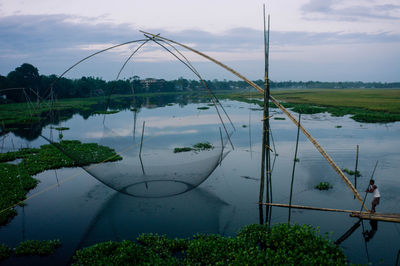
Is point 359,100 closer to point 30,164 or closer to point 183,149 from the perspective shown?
point 183,149

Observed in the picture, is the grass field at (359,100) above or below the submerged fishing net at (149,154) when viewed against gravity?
above

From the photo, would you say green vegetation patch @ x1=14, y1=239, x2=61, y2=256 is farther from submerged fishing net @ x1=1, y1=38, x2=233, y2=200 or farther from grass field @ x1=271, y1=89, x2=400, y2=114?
grass field @ x1=271, y1=89, x2=400, y2=114

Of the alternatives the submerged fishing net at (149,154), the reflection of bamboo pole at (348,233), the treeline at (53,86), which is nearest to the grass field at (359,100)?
the treeline at (53,86)

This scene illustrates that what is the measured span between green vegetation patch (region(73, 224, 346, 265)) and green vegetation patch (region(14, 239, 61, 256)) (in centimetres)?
82

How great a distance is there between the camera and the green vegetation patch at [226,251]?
18.1ft

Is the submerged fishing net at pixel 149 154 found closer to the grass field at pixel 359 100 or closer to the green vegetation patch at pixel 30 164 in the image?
the green vegetation patch at pixel 30 164

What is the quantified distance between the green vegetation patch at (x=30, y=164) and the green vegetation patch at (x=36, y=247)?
4.99 feet

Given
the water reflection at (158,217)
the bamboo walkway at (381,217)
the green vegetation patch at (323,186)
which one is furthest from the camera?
the green vegetation patch at (323,186)

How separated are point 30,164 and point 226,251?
36.1 ft

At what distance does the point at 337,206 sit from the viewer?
8.71m

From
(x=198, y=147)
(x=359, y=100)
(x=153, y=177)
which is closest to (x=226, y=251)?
(x=153, y=177)

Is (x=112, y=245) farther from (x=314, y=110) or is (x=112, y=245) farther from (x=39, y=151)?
(x=314, y=110)

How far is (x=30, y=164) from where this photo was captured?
1289cm

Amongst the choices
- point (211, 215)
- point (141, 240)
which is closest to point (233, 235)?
point (211, 215)
